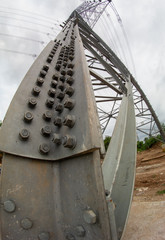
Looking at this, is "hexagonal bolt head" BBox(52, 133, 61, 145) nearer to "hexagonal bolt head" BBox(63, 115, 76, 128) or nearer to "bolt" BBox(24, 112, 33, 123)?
"hexagonal bolt head" BBox(63, 115, 76, 128)

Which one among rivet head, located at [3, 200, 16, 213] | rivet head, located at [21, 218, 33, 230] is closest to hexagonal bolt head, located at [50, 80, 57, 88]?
rivet head, located at [3, 200, 16, 213]

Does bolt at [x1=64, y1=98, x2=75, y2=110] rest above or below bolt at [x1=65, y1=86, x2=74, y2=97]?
below

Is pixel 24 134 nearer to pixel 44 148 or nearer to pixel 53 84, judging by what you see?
pixel 44 148

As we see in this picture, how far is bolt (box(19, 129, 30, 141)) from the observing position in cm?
119

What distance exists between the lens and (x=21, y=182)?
3.58 ft

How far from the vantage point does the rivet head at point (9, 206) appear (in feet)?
3.26

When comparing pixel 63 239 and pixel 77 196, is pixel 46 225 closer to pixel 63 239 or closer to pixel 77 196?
pixel 63 239

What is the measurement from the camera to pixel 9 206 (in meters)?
1.00

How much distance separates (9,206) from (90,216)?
61 cm

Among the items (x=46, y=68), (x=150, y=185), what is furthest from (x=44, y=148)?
(x=150, y=185)

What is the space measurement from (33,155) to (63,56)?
6.75 ft

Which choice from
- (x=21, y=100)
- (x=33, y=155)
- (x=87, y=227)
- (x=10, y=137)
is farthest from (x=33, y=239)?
(x=21, y=100)

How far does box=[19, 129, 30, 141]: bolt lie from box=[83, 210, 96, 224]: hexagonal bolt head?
2.52ft

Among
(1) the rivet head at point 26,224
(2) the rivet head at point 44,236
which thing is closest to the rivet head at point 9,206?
(1) the rivet head at point 26,224
